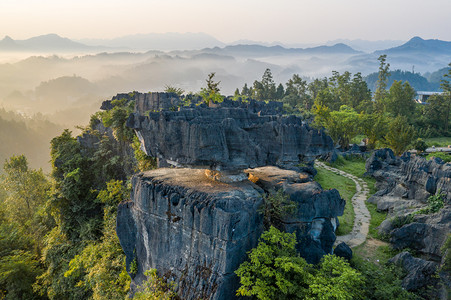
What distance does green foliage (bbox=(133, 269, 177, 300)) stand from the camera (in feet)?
35.9

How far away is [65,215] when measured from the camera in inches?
881

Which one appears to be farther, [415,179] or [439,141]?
[439,141]

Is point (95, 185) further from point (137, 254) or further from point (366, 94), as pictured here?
point (366, 94)

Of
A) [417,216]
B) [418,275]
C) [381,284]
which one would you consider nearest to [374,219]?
[417,216]

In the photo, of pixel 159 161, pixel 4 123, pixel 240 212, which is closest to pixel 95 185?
pixel 159 161

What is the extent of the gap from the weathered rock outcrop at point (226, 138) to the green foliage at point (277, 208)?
181cm

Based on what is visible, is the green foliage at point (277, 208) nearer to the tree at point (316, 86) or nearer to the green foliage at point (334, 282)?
the green foliage at point (334, 282)

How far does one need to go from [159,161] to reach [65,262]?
11.4m

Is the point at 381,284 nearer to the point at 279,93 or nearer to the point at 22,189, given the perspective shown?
the point at 22,189

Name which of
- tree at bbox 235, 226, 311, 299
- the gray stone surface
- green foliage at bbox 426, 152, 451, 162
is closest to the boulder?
the gray stone surface

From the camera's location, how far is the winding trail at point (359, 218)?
56.6 ft

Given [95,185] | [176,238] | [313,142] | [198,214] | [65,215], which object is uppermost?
[313,142]

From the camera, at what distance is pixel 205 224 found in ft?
34.2

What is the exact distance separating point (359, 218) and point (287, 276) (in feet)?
42.9
